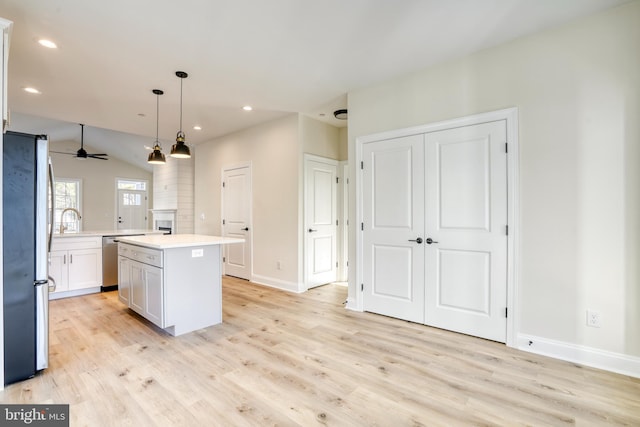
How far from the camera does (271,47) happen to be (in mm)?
2834

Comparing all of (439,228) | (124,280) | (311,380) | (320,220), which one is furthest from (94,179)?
(439,228)

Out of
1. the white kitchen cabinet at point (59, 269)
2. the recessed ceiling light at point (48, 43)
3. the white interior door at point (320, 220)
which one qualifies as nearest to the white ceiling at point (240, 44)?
the recessed ceiling light at point (48, 43)

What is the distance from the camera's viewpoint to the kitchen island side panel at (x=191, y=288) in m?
2.93

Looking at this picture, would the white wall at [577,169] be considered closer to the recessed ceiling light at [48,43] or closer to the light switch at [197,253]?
the light switch at [197,253]

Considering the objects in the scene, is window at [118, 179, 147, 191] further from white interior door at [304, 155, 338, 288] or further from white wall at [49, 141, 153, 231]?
white interior door at [304, 155, 338, 288]

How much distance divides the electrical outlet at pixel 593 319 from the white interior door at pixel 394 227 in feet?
4.33

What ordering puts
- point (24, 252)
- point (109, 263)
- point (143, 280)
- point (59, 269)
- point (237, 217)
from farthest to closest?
point (237, 217) < point (109, 263) < point (59, 269) < point (143, 280) < point (24, 252)

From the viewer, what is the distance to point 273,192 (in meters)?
4.93

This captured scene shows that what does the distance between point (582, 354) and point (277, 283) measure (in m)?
3.67

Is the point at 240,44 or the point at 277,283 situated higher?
the point at 240,44

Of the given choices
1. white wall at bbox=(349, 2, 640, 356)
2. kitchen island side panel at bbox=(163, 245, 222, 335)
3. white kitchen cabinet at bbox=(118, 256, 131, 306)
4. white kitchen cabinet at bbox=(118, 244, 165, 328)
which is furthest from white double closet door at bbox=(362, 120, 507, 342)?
white kitchen cabinet at bbox=(118, 256, 131, 306)

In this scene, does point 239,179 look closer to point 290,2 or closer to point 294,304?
point 294,304

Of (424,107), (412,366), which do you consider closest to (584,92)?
(424,107)

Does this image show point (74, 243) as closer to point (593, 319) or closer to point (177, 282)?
point (177, 282)
